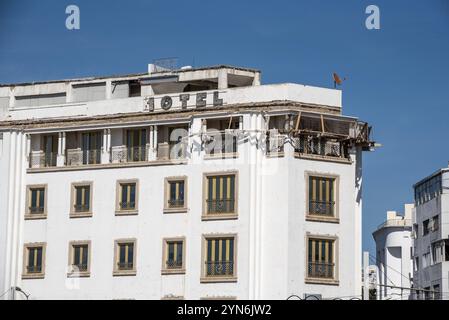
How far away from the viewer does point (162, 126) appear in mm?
86188

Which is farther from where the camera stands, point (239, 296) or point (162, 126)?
point (162, 126)

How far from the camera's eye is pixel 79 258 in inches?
3381

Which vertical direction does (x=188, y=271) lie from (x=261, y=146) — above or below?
below

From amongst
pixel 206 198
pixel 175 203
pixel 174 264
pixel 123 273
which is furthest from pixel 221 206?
pixel 123 273

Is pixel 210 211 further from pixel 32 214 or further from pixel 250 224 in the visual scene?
pixel 32 214

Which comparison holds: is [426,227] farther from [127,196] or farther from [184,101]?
[127,196]

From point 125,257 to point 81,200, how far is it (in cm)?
514

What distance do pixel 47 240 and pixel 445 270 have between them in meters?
33.3

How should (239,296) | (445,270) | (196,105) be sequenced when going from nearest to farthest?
(239,296)
(196,105)
(445,270)

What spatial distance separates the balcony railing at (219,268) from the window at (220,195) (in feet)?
9.29

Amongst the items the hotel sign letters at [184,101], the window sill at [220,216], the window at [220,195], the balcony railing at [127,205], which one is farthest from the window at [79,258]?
the hotel sign letters at [184,101]

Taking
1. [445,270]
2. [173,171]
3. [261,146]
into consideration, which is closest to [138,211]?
[173,171]

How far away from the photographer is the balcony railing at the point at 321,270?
80.3 meters

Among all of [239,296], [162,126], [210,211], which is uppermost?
[162,126]
